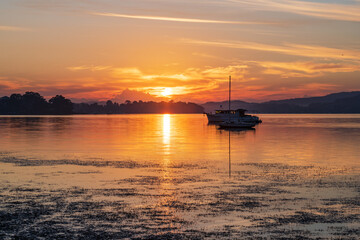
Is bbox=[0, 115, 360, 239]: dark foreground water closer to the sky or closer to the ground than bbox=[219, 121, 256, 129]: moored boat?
closer to the ground

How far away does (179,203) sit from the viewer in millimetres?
19250

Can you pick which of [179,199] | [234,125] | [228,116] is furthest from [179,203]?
[228,116]

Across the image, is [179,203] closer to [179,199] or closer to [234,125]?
[179,199]

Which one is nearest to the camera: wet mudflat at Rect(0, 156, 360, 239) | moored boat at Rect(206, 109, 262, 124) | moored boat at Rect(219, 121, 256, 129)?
wet mudflat at Rect(0, 156, 360, 239)

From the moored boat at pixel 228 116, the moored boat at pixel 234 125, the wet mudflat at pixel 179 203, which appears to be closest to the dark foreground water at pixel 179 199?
the wet mudflat at pixel 179 203

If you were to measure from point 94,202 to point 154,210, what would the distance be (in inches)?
127

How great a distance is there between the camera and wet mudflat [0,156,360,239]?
592 inches

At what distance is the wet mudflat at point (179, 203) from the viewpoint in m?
15.0

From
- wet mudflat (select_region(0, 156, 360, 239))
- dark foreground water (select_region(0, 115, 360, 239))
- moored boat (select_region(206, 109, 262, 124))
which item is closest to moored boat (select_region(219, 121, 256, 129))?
moored boat (select_region(206, 109, 262, 124))

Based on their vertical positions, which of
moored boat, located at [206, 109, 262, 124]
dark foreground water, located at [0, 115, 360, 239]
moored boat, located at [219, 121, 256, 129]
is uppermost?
moored boat, located at [206, 109, 262, 124]

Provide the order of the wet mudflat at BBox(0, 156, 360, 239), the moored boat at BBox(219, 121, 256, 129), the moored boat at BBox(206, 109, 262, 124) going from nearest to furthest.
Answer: the wet mudflat at BBox(0, 156, 360, 239)
the moored boat at BBox(219, 121, 256, 129)
the moored boat at BBox(206, 109, 262, 124)

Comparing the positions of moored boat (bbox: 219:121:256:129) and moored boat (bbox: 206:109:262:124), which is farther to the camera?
moored boat (bbox: 206:109:262:124)

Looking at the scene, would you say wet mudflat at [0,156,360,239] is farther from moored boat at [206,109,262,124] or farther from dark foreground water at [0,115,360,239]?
moored boat at [206,109,262,124]

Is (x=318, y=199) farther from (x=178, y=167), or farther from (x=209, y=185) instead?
(x=178, y=167)
